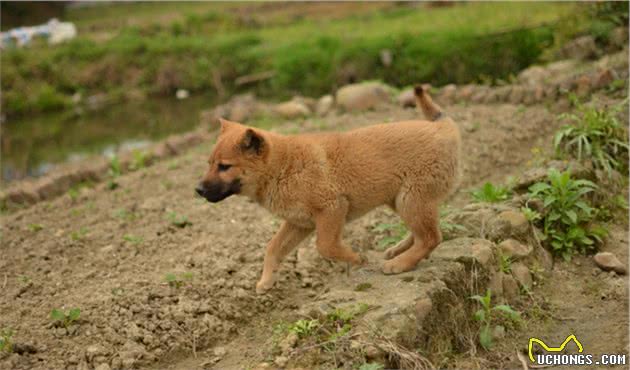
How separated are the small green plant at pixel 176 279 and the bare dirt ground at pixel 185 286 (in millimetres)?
10

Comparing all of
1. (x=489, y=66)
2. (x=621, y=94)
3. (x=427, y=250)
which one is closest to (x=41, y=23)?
(x=489, y=66)

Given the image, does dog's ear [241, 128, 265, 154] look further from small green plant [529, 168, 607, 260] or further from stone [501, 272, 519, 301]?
small green plant [529, 168, 607, 260]

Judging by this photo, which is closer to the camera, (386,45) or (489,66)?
(489,66)

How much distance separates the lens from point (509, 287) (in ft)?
21.3

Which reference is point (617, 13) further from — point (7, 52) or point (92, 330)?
point (7, 52)

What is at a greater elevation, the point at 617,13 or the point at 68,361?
the point at 617,13

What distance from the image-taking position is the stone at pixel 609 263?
7.02 meters

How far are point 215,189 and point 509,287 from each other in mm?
2992

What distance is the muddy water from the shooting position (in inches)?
747

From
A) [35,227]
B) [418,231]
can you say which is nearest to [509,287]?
[418,231]

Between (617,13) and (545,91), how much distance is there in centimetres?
417

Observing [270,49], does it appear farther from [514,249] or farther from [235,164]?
[235,164]

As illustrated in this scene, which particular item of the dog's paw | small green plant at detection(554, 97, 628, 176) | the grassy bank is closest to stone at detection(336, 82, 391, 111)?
the grassy bank

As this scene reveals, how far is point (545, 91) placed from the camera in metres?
12.0
